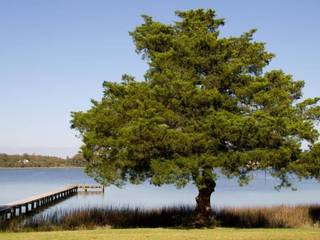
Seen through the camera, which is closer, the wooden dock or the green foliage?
the green foliage

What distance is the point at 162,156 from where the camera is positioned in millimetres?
21094

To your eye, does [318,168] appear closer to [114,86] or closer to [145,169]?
[145,169]

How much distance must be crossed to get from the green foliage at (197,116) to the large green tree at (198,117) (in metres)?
0.04

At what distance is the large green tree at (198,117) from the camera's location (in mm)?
20219

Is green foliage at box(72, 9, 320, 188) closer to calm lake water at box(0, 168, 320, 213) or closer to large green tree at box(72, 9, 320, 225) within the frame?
large green tree at box(72, 9, 320, 225)

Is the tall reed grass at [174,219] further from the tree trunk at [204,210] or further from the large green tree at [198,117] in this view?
the large green tree at [198,117]

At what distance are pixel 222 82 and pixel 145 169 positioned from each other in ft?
16.5

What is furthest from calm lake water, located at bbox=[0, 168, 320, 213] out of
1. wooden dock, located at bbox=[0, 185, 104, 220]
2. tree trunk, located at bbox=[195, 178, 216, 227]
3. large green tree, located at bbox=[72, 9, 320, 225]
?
large green tree, located at bbox=[72, 9, 320, 225]

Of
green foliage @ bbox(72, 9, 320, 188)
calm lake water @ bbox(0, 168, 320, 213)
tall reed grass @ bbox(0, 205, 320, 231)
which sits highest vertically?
green foliage @ bbox(72, 9, 320, 188)

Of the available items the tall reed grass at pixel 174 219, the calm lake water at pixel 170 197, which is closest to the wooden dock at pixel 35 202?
the calm lake water at pixel 170 197

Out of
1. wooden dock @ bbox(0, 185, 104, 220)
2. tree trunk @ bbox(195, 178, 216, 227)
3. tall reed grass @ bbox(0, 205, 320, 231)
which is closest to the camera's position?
tree trunk @ bbox(195, 178, 216, 227)

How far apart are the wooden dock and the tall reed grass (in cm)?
734

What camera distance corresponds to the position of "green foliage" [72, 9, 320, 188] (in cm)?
2022

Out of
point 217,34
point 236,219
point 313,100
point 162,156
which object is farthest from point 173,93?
point 236,219
